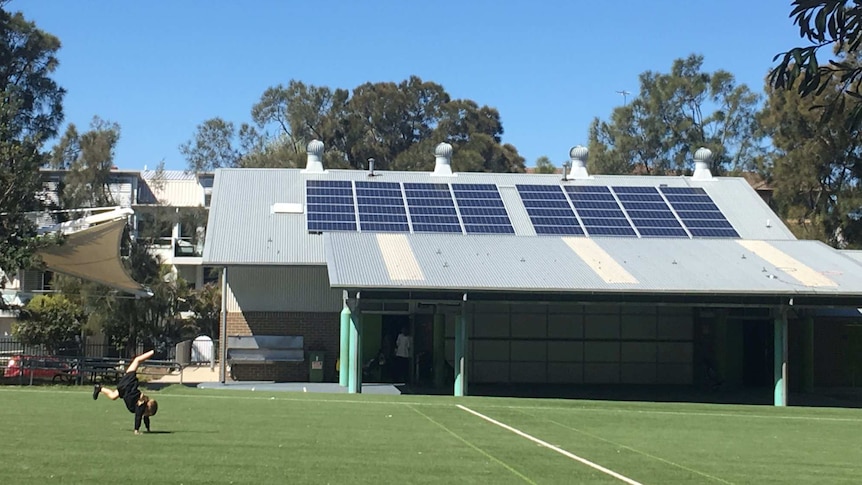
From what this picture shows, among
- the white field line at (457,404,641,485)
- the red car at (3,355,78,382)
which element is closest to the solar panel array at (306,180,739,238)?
the red car at (3,355,78,382)

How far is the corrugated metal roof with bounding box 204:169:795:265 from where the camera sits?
27.5 metres

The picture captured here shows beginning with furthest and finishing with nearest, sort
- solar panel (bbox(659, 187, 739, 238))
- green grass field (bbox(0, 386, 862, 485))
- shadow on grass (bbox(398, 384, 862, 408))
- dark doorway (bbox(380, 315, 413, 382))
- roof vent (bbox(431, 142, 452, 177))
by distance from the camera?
1. roof vent (bbox(431, 142, 452, 177))
2. solar panel (bbox(659, 187, 739, 238))
3. dark doorway (bbox(380, 315, 413, 382))
4. shadow on grass (bbox(398, 384, 862, 408))
5. green grass field (bbox(0, 386, 862, 485))

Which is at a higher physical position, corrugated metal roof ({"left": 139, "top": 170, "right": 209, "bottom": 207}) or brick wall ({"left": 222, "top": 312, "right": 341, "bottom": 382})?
corrugated metal roof ({"left": 139, "top": 170, "right": 209, "bottom": 207})

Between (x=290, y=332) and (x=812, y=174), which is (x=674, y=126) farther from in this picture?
(x=290, y=332)

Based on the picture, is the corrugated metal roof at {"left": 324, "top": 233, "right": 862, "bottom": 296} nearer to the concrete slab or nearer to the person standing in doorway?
the person standing in doorway

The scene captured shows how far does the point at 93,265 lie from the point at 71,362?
329 centimetres

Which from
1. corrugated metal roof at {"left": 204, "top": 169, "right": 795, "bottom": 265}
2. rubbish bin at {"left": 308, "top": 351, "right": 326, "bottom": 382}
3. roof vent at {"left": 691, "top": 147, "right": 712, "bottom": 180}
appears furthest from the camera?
roof vent at {"left": 691, "top": 147, "right": 712, "bottom": 180}

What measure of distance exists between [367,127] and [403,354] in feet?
147

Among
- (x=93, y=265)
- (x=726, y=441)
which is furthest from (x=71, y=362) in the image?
(x=726, y=441)

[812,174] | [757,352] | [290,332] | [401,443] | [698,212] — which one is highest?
[812,174]

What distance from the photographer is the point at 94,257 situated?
27.6m

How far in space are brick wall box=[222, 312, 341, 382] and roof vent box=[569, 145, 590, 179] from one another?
11330 millimetres

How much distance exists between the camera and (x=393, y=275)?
76.4ft

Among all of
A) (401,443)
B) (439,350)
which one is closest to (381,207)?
(439,350)
